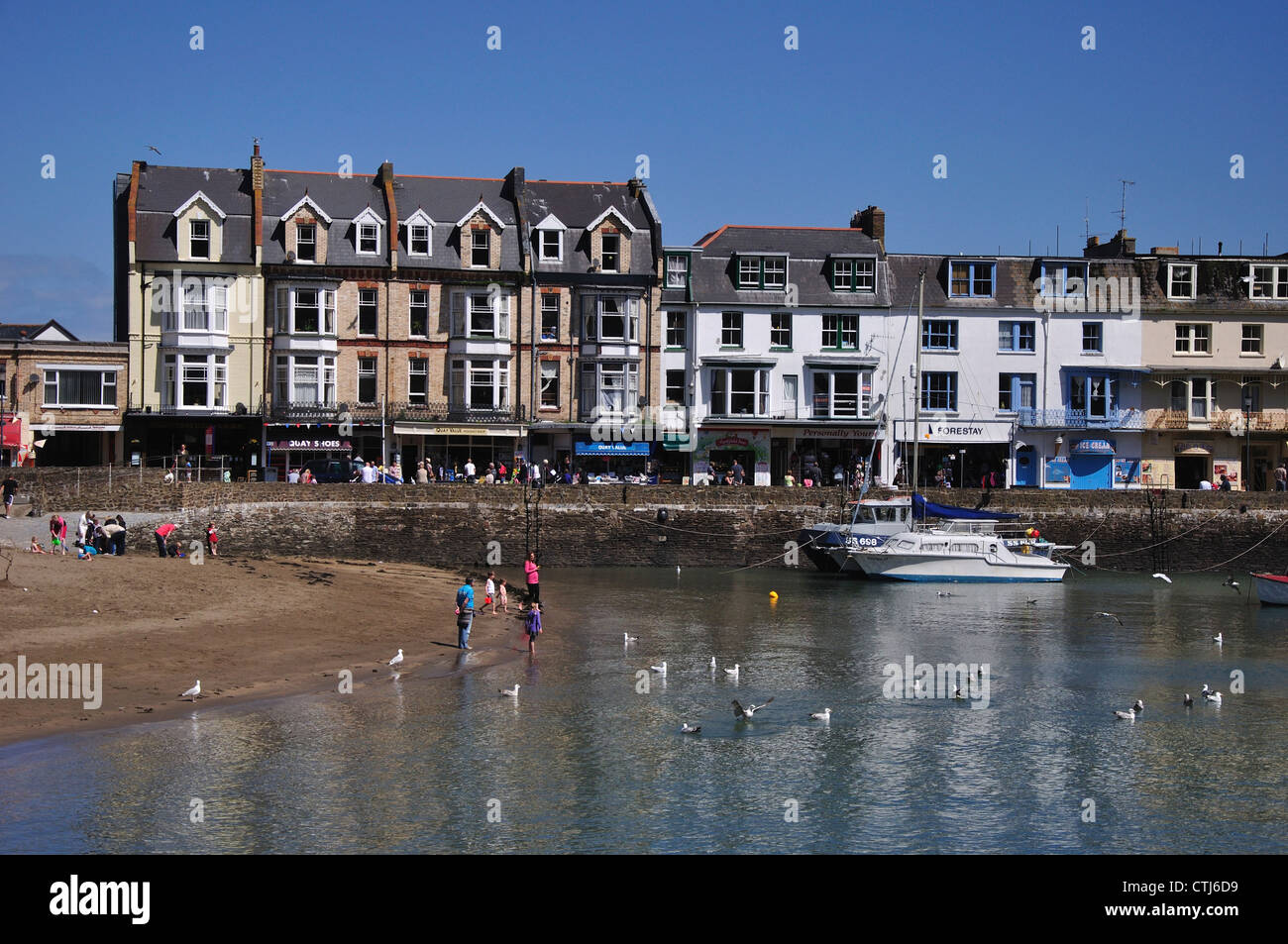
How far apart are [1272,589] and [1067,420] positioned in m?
20.4

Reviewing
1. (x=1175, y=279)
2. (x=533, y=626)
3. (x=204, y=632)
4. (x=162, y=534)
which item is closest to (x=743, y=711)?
(x=533, y=626)

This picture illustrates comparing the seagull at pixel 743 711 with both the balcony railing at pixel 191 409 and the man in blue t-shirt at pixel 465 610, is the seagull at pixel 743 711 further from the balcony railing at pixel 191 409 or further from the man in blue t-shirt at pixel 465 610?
the balcony railing at pixel 191 409

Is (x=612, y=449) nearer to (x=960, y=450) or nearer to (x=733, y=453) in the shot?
(x=733, y=453)

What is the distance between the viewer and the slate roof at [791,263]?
63.8 metres

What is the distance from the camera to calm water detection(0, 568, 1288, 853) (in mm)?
17812

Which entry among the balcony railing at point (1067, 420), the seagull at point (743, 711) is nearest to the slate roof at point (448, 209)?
the balcony railing at point (1067, 420)

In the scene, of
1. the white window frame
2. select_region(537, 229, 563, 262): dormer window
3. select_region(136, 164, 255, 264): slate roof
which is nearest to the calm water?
select_region(537, 229, 563, 262): dormer window

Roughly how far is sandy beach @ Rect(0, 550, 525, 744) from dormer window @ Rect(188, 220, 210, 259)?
2374 cm

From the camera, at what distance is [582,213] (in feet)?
208

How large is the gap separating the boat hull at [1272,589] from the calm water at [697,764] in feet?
41.2

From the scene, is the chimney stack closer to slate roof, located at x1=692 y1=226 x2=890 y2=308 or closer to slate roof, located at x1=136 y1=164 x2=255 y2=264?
slate roof, located at x1=692 y1=226 x2=890 y2=308
